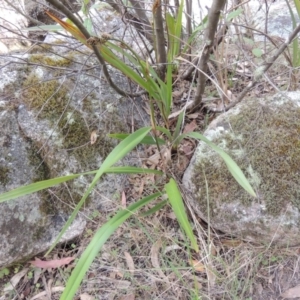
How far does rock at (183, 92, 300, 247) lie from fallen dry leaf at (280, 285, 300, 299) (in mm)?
151

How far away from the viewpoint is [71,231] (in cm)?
142

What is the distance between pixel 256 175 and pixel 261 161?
0.19ft

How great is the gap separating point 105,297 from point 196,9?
205 centimetres

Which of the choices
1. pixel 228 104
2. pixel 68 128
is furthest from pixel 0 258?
pixel 228 104

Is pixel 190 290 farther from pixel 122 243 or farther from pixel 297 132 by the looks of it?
pixel 297 132

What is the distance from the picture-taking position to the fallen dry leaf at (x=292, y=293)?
1.15m

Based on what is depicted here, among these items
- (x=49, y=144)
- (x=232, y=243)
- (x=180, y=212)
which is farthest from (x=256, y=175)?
(x=49, y=144)

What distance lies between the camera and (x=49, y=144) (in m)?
1.46

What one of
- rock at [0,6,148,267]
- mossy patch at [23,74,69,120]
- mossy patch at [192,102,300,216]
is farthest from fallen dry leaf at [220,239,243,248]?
mossy patch at [23,74,69,120]

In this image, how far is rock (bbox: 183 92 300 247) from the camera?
119cm

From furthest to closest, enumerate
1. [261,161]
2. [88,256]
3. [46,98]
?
[46,98], [261,161], [88,256]

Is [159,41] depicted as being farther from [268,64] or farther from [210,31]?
[268,64]

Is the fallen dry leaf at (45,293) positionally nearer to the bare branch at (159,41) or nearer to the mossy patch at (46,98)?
the mossy patch at (46,98)

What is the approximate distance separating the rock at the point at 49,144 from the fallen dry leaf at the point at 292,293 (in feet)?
2.47
